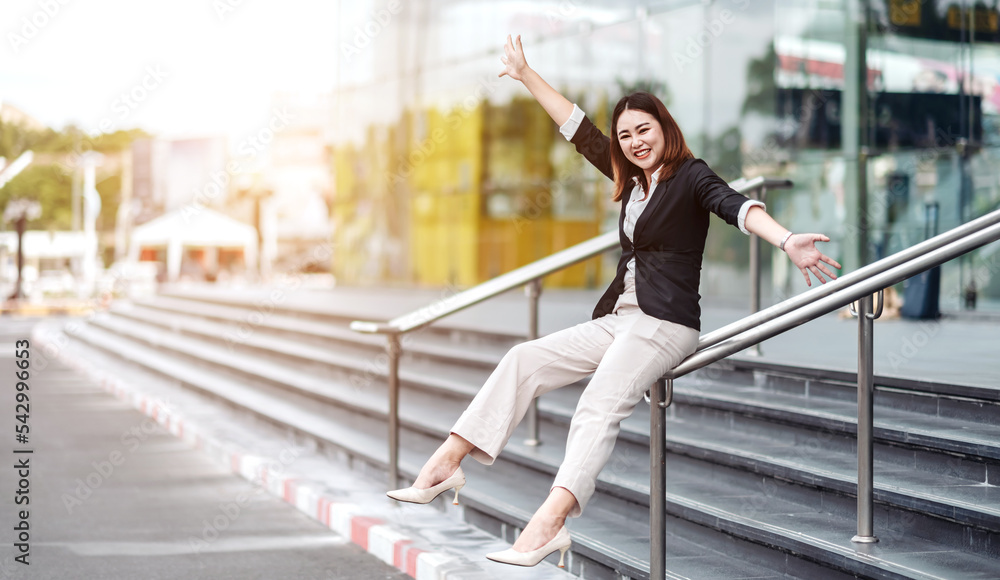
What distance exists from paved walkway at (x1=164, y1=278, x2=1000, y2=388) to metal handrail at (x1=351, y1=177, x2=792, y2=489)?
855mm

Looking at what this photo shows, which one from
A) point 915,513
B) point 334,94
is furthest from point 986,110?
point 334,94

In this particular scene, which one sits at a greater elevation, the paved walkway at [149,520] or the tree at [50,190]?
the tree at [50,190]

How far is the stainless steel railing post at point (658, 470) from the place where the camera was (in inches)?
137

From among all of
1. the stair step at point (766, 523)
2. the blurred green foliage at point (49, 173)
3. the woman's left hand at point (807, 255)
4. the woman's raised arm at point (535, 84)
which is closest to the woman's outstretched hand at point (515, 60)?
the woman's raised arm at point (535, 84)

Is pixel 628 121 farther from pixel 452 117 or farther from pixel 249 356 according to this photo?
pixel 452 117

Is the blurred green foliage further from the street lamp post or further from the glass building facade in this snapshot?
the glass building facade

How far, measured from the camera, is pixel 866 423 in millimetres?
3545

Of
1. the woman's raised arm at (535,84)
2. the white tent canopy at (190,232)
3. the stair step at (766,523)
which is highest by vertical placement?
the white tent canopy at (190,232)

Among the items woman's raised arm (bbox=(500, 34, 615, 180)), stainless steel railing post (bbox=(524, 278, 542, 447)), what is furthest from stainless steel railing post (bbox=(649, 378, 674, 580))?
stainless steel railing post (bbox=(524, 278, 542, 447))

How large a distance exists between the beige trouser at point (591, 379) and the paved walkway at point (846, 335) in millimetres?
1778

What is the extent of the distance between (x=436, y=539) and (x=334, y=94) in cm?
1962

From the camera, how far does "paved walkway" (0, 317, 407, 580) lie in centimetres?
492

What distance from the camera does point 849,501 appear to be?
396 cm

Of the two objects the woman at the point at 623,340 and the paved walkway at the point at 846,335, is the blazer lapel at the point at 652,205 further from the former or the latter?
the paved walkway at the point at 846,335
